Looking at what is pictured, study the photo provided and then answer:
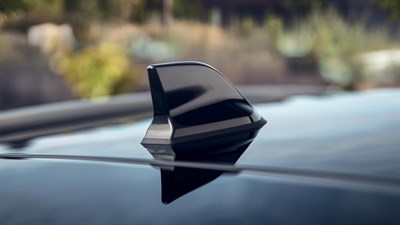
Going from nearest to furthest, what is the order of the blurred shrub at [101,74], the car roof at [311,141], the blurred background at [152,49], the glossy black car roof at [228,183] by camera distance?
the glossy black car roof at [228,183] → the car roof at [311,141] → the blurred shrub at [101,74] → the blurred background at [152,49]

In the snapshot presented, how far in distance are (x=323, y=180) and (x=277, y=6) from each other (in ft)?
73.7

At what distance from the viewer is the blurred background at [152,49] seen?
14422 mm

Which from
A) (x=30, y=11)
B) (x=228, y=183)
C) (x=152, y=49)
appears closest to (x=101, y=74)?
(x=152, y=49)

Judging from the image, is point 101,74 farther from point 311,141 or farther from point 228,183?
point 228,183

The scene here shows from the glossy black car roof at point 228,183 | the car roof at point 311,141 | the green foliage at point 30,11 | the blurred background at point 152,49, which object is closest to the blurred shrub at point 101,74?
the blurred background at point 152,49

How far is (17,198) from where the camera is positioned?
2.98ft

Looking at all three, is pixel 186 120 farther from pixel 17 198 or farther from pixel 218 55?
pixel 218 55

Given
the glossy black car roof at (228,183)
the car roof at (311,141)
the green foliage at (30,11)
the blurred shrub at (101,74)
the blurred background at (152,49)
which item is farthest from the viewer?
the green foliage at (30,11)

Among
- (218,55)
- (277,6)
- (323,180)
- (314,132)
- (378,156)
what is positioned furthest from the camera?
(277,6)

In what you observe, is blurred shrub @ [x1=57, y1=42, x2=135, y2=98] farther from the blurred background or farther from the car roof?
the car roof

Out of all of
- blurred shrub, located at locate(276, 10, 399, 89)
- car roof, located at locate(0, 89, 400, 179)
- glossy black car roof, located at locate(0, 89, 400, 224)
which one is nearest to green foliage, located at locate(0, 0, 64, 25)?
blurred shrub, located at locate(276, 10, 399, 89)

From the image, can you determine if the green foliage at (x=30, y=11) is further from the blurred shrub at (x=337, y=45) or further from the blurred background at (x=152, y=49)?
the blurred shrub at (x=337, y=45)

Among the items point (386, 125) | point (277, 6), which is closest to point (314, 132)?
point (386, 125)

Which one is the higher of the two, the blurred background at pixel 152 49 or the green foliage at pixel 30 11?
the green foliage at pixel 30 11
